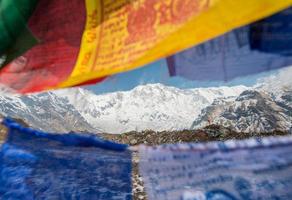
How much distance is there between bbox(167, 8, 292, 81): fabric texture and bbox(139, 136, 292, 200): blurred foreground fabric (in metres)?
0.42

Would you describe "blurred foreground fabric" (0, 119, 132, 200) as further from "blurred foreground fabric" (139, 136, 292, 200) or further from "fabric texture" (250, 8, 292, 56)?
"fabric texture" (250, 8, 292, 56)

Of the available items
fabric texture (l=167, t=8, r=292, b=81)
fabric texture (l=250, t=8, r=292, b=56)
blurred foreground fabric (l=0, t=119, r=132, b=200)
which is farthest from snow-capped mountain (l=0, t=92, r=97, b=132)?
fabric texture (l=250, t=8, r=292, b=56)

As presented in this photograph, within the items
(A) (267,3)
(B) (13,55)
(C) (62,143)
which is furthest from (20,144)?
(A) (267,3)

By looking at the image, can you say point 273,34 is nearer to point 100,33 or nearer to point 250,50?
point 250,50

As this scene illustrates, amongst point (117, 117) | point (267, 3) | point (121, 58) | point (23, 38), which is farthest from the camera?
point (117, 117)

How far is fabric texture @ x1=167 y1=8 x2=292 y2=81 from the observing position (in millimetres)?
2158

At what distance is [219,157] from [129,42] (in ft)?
2.30

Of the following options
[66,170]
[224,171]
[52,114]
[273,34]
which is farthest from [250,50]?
[52,114]

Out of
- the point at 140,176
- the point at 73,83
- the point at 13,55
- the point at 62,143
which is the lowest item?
Answer: the point at 140,176

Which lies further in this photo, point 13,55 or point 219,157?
point 13,55

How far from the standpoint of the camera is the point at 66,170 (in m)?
2.88

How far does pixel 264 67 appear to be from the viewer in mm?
2152

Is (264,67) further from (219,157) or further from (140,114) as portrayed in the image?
(140,114)

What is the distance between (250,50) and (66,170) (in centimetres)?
127
